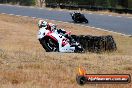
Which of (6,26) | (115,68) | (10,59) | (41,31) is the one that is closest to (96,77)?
(115,68)

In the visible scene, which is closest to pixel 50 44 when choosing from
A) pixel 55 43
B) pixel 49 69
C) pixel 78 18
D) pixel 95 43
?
pixel 55 43

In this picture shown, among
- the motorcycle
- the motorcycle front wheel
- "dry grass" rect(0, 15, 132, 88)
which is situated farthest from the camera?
the motorcycle

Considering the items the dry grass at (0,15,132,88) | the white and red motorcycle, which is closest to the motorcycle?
the white and red motorcycle

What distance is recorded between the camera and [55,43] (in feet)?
58.7

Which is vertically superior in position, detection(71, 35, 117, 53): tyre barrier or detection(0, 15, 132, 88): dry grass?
detection(0, 15, 132, 88): dry grass

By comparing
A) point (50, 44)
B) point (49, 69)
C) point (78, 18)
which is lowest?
point (78, 18)

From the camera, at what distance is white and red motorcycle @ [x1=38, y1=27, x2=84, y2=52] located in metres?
17.7

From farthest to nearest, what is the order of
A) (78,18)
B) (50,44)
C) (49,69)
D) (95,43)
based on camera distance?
(78,18)
(95,43)
(50,44)
(49,69)

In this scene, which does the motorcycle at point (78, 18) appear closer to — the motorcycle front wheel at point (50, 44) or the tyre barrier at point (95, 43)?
the tyre barrier at point (95, 43)

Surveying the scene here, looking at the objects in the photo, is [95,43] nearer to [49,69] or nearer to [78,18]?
[49,69]

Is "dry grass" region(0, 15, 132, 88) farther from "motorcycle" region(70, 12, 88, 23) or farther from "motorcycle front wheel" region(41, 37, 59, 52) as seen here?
"motorcycle" region(70, 12, 88, 23)

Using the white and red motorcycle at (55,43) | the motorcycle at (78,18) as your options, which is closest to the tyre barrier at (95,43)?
the white and red motorcycle at (55,43)

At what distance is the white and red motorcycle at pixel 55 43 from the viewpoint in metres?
17.7

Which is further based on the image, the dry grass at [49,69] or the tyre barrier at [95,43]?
the tyre barrier at [95,43]
